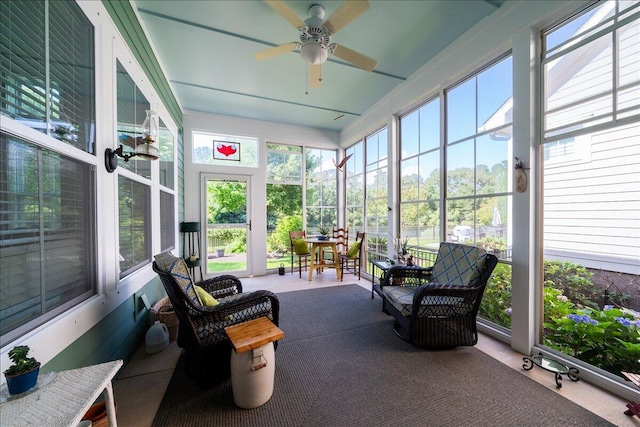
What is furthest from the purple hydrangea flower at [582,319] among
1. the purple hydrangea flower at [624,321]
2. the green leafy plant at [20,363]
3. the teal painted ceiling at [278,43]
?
the green leafy plant at [20,363]

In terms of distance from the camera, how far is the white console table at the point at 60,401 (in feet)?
2.45

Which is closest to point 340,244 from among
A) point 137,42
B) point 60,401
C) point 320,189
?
point 320,189

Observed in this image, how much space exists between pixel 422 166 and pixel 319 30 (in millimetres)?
2260

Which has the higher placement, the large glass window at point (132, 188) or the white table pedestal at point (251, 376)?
the large glass window at point (132, 188)

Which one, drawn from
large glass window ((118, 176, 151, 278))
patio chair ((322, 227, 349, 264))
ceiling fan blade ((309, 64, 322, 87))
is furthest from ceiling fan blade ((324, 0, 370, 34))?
patio chair ((322, 227, 349, 264))

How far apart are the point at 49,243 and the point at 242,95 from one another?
3360mm

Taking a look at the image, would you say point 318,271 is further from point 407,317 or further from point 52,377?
point 52,377

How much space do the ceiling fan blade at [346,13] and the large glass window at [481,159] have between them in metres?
1.69

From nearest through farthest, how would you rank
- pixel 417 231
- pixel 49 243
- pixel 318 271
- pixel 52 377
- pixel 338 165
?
pixel 52 377 → pixel 49 243 → pixel 417 231 → pixel 318 271 → pixel 338 165

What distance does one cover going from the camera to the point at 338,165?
5621mm

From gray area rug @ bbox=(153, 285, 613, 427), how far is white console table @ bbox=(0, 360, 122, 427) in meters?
0.82

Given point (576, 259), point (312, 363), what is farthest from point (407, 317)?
point (576, 259)

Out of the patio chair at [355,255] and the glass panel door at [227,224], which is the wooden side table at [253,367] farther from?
the glass panel door at [227,224]

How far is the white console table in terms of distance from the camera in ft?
2.45
